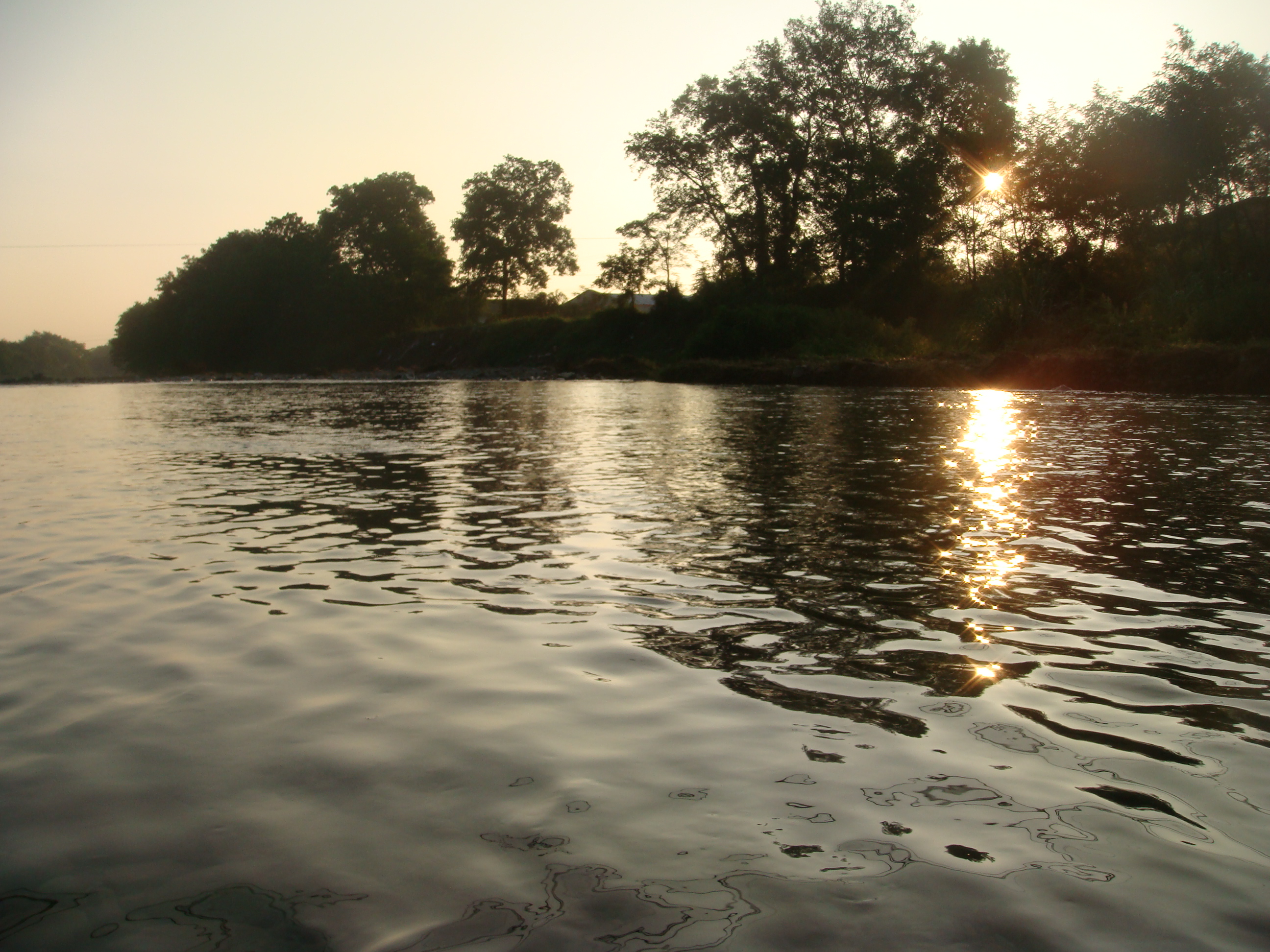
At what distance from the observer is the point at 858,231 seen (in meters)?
60.4

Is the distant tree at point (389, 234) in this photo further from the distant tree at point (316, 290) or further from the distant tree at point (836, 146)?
the distant tree at point (836, 146)

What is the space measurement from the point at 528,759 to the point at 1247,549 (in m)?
6.58

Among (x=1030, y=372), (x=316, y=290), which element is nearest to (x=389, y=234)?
(x=316, y=290)

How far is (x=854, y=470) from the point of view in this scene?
13203 millimetres

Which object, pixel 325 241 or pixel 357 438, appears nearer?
pixel 357 438

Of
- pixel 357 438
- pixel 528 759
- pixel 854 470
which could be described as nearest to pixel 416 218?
pixel 357 438

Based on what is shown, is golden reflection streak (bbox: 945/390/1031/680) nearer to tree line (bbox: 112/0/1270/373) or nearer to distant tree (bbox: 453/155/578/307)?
tree line (bbox: 112/0/1270/373)

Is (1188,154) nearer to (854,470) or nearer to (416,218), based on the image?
(854,470)

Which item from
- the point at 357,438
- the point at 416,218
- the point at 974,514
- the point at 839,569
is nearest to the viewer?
the point at 839,569

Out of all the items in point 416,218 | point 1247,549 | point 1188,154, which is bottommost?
point 1247,549

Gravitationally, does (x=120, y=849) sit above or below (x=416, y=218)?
below

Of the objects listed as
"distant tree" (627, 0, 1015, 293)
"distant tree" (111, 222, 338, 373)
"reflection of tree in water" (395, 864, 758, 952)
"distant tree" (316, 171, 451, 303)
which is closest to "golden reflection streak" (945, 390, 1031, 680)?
"reflection of tree in water" (395, 864, 758, 952)

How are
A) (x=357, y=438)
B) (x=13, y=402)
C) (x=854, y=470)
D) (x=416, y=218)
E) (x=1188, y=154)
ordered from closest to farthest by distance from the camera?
(x=854, y=470) < (x=357, y=438) < (x=13, y=402) < (x=1188, y=154) < (x=416, y=218)

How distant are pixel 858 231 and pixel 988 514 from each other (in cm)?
5411
